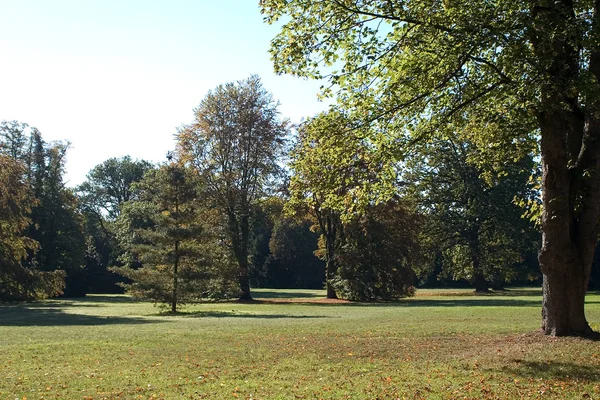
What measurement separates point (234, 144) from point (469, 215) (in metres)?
19.3

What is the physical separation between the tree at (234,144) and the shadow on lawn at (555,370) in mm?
36349

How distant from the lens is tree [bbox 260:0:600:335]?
13.2m

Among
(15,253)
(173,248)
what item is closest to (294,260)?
(15,253)

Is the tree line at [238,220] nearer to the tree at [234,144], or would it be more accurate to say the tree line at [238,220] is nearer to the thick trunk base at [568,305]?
the tree at [234,144]

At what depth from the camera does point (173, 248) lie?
33.4 m

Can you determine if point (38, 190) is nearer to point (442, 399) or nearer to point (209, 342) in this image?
point (209, 342)

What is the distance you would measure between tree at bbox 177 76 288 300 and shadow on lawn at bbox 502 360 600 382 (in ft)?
119

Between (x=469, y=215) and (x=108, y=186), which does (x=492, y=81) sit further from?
(x=108, y=186)

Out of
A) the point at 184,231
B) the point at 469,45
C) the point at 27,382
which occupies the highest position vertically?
the point at 469,45

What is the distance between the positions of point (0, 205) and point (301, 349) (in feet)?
96.9

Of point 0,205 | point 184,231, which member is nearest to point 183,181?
point 184,231

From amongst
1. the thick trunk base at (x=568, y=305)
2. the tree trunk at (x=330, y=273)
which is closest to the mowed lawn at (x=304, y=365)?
the thick trunk base at (x=568, y=305)

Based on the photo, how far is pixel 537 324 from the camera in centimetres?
2097

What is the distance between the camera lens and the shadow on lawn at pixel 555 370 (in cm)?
1081
